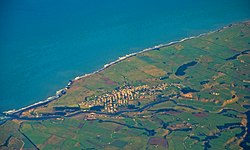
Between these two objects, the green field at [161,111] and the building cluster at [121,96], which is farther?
the building cluster at [121,96]

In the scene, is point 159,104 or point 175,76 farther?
point 175,76

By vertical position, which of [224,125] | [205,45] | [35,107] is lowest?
[224,125]

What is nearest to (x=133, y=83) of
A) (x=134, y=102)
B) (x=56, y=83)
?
(x=134, y=102)

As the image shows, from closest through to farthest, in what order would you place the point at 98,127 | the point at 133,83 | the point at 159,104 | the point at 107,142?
the point at 107,142, the point at 98,127, the point at 159,104, the point at 133,83

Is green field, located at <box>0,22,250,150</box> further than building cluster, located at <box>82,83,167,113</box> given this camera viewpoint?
No

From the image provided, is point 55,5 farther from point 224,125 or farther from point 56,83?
point 224,125

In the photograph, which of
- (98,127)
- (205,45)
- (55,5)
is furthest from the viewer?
(55,5)

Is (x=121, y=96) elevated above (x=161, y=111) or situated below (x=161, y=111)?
above

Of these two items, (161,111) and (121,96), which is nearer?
(161,111)
